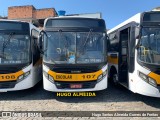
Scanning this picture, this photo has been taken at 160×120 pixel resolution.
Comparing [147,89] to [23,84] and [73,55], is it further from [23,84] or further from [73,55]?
[23,84]

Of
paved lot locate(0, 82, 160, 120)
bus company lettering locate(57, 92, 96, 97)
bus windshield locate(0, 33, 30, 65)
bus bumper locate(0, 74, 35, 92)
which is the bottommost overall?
paved lot locate(0, 82, 160, 120)

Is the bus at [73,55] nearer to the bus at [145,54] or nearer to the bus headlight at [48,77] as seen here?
the bus headlight at [48,77]

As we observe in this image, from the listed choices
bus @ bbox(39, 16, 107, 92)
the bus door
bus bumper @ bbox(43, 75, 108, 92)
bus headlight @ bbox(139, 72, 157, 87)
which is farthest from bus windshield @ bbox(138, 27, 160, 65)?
the bus door

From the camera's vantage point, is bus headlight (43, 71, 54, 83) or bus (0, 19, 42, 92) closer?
bus headlight (43, 71, 54, 83)

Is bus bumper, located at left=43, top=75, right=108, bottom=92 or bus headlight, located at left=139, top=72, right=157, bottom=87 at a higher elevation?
bus headlight, located at left=139, top=72, right=157, bottom=87

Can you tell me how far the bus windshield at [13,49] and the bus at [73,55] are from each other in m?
0.93

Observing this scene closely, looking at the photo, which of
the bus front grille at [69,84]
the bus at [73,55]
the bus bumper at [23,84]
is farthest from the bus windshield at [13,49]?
the bus front grille at [69,84]

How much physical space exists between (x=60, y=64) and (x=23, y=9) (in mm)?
23839

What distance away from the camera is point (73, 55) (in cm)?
796

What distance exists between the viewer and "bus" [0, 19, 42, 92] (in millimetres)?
8188

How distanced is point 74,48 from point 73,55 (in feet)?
0.86

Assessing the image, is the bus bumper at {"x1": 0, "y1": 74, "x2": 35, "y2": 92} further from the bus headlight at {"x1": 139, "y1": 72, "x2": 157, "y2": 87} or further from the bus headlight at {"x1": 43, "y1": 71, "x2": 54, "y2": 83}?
the bus headlight at {"x1": 139, "y1": 72, "x2": 157, "y2": 87}

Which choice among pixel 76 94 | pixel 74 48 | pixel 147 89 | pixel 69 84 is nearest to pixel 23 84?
pixel 69 84

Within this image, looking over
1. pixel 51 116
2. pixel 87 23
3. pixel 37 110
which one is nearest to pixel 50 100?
pixel 37 110
